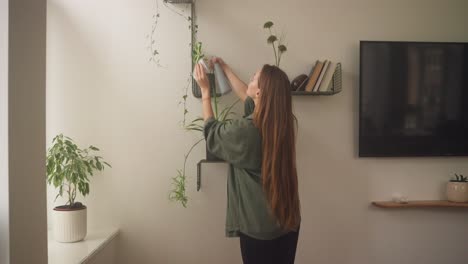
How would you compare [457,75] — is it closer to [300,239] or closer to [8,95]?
[300,239]

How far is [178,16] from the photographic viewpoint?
2.20m

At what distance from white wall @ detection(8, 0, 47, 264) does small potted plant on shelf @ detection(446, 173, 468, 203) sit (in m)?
2.42

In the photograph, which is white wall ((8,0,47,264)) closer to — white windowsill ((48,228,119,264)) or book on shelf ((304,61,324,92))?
white windowsill ((48,228,119,264))

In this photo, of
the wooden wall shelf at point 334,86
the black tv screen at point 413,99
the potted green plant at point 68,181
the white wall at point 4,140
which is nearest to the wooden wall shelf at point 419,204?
the black tv screen at point 413,99

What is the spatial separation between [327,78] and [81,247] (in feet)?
A: 5.80

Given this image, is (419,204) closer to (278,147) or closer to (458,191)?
(458,191)

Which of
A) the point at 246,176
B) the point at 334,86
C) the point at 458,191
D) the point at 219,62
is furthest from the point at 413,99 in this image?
the point at 246,176

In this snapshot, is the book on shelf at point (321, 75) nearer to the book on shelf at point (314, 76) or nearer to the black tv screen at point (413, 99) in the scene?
the book on shelf at point (314, 76)

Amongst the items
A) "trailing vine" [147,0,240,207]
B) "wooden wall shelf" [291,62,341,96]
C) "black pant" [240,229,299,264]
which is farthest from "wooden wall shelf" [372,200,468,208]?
"trailing vine" [147,0,240,207]

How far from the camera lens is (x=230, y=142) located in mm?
1493

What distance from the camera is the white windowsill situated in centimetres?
165

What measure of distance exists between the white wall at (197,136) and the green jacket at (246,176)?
686 mm

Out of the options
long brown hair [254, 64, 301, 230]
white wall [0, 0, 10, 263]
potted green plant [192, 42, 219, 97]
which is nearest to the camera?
white wall [0, 0, 10, 263]

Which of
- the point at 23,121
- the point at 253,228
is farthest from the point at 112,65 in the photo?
the point at 253,228
